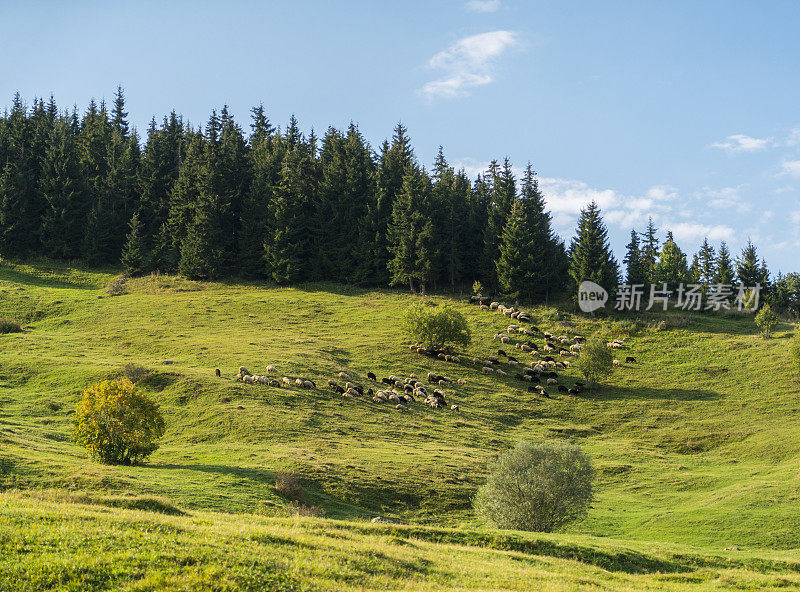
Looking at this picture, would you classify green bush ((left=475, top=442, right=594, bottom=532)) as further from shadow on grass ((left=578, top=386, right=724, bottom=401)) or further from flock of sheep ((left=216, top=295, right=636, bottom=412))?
shadow on grass ((left=578, top=386, right=724, bottom=401))

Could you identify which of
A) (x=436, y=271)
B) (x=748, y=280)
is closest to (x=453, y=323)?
(x=436, y=271)

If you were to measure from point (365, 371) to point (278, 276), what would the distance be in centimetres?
3926

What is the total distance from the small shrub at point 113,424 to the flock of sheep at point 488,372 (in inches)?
636

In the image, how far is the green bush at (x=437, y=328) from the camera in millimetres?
67250

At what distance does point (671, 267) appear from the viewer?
99562 mm

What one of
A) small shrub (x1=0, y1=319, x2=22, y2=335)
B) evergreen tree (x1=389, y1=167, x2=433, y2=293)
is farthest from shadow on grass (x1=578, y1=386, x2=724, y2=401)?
small shrub (x1=0, y1=319, x2=22, y2=335)

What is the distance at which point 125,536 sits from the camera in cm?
1429

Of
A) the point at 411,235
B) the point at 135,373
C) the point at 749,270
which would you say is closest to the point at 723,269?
the point at 749,270

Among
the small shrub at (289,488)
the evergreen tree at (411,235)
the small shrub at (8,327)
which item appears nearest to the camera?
the small shrub at (289,488)

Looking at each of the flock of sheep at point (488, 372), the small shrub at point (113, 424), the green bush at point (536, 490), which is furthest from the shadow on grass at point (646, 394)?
the small shrub at point (113, 424)

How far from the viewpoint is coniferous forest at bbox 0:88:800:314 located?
93.2m

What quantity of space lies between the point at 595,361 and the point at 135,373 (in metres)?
43.1

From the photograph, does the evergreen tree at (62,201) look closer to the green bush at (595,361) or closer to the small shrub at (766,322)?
the green bush at (595,361)

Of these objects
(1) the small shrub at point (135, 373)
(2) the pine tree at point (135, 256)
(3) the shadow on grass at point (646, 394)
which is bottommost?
(3) the shadow on grass at point (646, 394)
